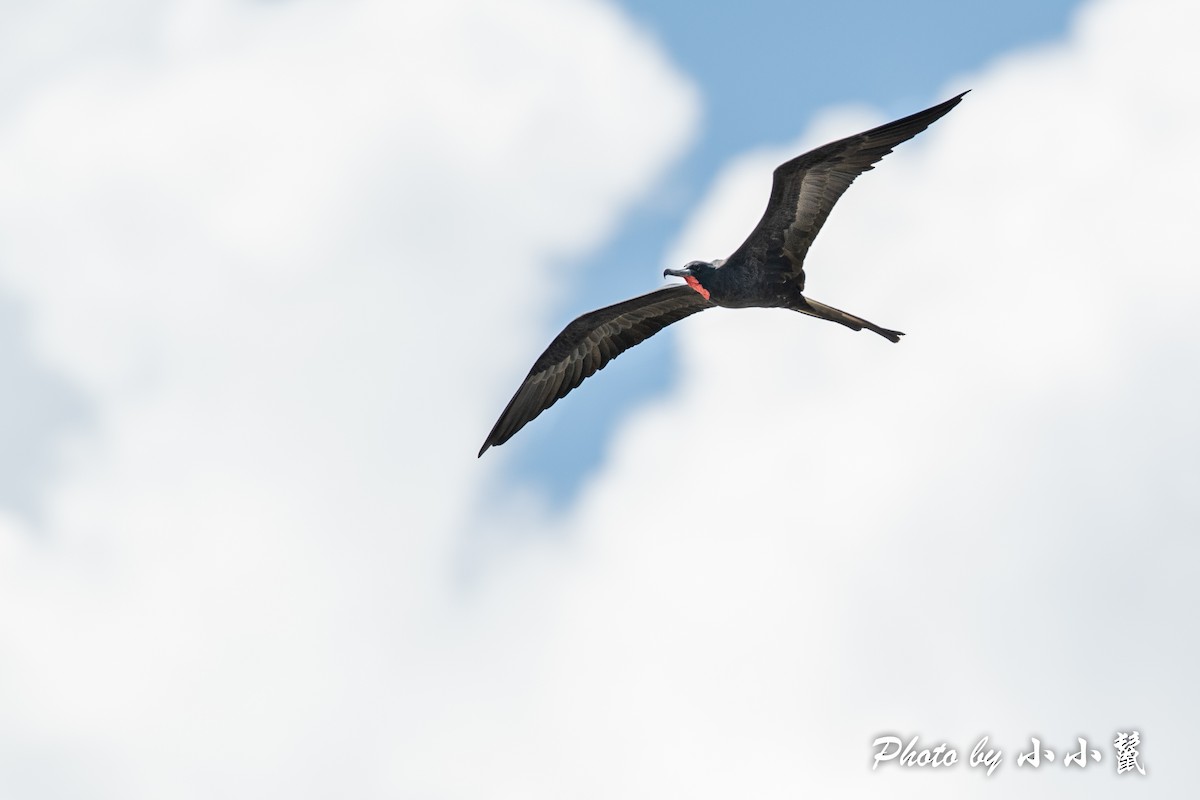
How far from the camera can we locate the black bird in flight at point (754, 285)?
16.0 meters

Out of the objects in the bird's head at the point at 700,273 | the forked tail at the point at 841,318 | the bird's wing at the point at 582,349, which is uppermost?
the bird's wing at the point at 582,349

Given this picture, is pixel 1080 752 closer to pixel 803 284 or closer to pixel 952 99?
pixel 803 284

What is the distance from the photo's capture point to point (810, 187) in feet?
53.7

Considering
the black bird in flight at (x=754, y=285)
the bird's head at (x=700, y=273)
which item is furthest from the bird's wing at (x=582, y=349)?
the bird's head at (x=700, y=273)

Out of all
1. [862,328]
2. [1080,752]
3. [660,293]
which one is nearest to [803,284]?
[862,328]

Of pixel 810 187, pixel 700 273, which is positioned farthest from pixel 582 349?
pixel 810 187

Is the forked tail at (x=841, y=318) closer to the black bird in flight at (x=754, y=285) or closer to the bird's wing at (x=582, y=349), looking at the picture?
the black bird in flight at (x=754, y=285)

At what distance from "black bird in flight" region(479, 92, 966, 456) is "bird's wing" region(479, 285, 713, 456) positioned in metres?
0.01

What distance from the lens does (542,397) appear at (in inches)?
782

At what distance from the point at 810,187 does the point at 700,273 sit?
161cm

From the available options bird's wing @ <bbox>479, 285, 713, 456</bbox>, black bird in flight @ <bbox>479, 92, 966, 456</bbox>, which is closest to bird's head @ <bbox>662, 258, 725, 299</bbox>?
black bird in flight @ <bbox>479, 92, 966, 456</bbox>

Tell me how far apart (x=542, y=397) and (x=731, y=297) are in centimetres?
344

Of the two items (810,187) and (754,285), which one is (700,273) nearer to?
(754,285)

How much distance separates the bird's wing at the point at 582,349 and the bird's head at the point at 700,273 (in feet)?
5.60
